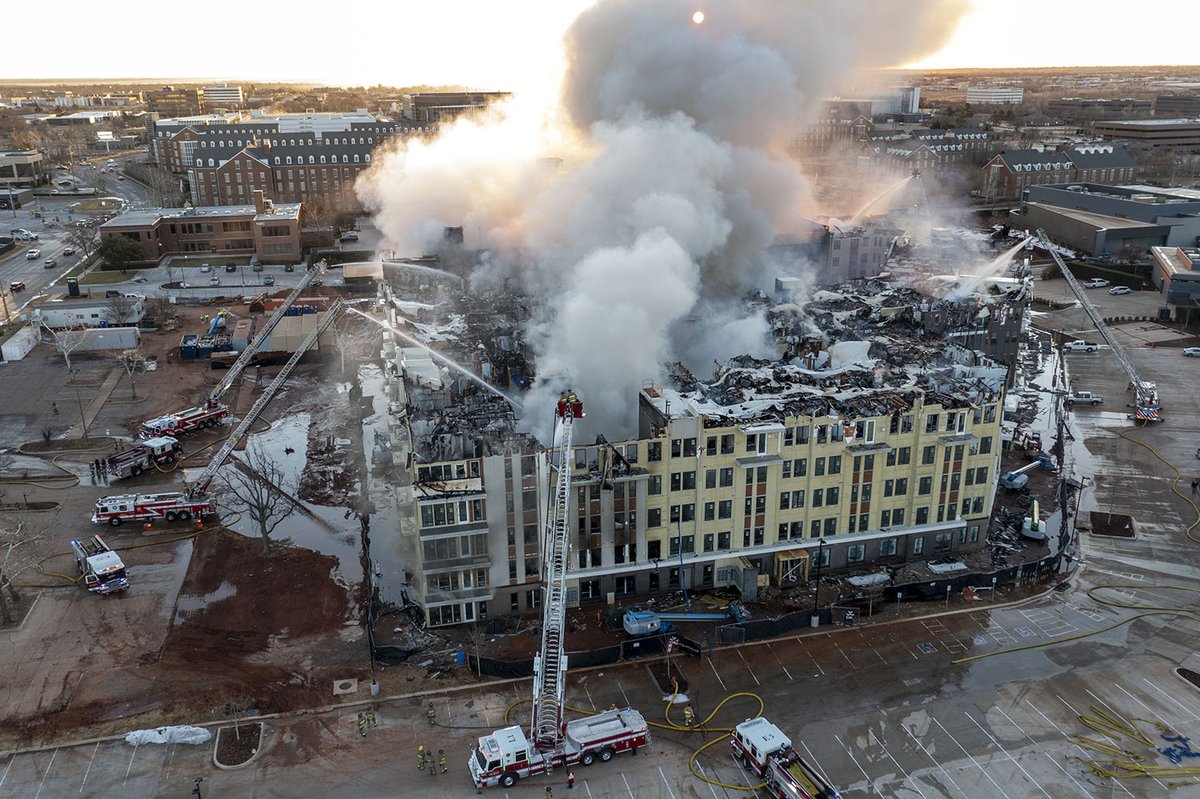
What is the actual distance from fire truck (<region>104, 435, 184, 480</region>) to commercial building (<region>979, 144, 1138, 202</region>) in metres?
82.1

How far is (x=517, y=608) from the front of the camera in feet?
82.3

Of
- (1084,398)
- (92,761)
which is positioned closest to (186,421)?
(92,761)

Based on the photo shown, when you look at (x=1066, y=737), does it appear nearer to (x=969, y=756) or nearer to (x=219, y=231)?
(x=969, y=756)

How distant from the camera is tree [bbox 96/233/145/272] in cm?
6775

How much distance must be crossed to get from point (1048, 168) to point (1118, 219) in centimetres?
1878

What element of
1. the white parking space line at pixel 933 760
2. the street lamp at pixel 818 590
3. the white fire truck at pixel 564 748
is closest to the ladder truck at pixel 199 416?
the white fire truck at pixel 564 748

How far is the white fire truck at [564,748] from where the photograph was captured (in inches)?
744

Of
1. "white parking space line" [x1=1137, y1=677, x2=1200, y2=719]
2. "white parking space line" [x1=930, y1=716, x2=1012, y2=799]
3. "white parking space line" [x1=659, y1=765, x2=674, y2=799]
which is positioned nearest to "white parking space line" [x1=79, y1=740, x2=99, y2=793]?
"white parking space line" [x1=659, y1=765, x2=674, y2=799]

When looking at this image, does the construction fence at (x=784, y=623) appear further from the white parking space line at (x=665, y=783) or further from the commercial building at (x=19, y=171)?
the commercial building at (x=19, y=171)

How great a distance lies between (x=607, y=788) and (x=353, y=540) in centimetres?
1435

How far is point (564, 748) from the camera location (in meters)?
19.5

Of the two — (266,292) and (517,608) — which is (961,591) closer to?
(517,608)

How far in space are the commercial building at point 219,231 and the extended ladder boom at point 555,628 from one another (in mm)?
56299

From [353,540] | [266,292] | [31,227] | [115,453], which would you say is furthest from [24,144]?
[353,540]
